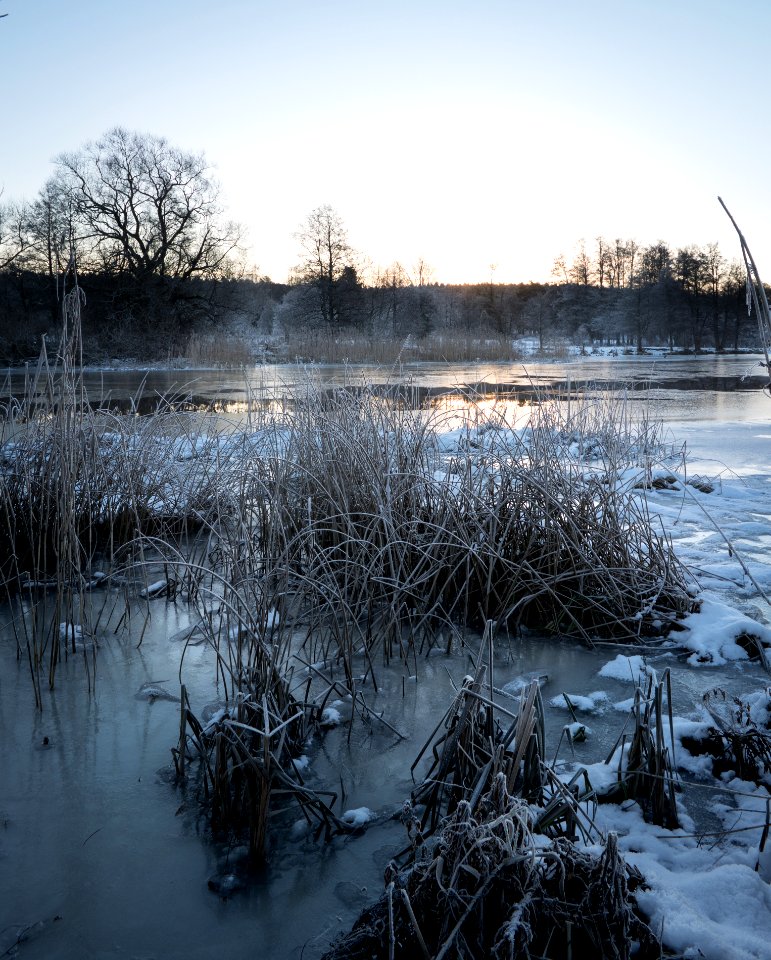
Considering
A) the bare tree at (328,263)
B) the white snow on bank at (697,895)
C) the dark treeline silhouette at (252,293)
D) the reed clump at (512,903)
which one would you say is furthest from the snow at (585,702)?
the bare tree at (328,263)

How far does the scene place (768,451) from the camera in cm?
831

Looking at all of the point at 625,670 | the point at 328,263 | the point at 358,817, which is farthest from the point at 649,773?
the point at 328,263

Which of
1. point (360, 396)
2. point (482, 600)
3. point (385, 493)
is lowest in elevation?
point (482, 600)

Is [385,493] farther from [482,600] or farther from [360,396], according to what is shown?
[360,396]

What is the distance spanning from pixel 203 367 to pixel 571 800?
20.7m

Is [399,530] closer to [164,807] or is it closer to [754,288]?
[164,807]

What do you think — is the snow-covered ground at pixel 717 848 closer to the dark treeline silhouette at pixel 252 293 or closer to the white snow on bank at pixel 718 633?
the white snow on bank at pixel 718 633

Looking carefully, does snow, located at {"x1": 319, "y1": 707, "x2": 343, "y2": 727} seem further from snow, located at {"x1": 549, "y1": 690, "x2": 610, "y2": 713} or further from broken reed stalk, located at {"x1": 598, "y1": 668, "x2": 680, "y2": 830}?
broken reed stalk, located at {"x1": 598, "y1": 668, "x2": 680, "y2": 830}

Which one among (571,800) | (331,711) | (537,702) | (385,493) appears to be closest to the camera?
(571,800)

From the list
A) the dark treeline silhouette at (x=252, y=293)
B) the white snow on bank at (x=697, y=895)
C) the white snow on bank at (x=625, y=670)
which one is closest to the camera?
the white snow on bank at (x=697, y=895)

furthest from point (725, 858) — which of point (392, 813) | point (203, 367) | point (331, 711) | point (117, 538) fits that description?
point (203, 367)

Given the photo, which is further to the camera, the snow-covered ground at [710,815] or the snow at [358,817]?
the snow at [358,817]

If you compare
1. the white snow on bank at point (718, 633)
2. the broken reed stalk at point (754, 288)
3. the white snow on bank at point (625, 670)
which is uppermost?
the broken reed stalk at point (754, 288)

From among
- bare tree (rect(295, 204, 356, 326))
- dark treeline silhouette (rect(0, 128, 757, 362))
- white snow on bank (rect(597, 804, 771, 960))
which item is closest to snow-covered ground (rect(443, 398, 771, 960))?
white snow on bank (rect(597, 804, 771, 960))
